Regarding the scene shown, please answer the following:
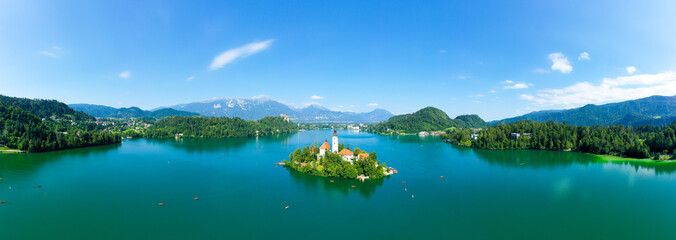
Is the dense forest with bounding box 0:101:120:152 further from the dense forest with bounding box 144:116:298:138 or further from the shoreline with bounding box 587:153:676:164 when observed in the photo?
the shoreline with bounding box 587:153:676:164

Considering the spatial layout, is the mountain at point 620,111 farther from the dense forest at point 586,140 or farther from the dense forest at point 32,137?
the dense forest at point 32,137

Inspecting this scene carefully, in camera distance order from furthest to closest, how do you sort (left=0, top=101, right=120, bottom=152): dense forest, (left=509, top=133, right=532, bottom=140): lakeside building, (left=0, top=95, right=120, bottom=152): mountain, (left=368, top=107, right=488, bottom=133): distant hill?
(left=368, top=107, right=488, bottom=133): distant hill → (left=509, top=133, right=532, bottom=140): lakeside building → (left=0, top=95, right=120, bottom=152): mountain → (left=0, top=101, right=120, bottom=152): dense forest

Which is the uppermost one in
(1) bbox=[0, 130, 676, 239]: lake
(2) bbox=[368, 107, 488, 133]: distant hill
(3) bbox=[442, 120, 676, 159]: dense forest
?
(2) bbox=[368, 107, 488, 133]: distant hill

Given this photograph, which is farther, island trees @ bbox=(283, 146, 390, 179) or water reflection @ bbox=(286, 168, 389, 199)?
island trees @ bbox=(283, 146, 390, 179)

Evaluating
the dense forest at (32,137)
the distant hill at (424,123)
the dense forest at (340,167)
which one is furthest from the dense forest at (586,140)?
the dense forest at (32,137)

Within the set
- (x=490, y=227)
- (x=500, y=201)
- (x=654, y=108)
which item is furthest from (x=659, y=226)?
(x=654, y=108)

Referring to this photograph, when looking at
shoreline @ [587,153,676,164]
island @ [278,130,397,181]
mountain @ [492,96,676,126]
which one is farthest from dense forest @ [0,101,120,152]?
mountain @ [492,96,676,126]

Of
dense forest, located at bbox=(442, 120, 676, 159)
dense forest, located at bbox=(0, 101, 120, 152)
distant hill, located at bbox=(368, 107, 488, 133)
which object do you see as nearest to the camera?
dense forest, located at bbox=(442, 120, 676, 159)
